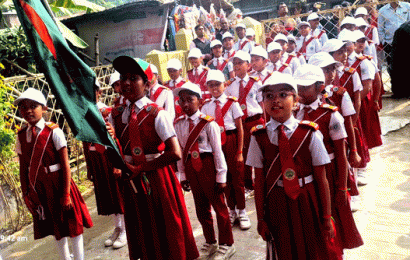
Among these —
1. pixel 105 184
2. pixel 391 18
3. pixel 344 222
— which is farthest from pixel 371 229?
pixel 391 18

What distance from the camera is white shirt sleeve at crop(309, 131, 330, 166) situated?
2574 mm

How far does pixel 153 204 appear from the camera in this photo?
325 cm

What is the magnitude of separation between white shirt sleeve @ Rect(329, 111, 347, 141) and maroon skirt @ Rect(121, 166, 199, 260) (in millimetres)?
1394

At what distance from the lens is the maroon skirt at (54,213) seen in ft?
12.2

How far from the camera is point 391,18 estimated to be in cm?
1031

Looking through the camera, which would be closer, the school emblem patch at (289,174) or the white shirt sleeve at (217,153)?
the school emblem patch at (289,174)

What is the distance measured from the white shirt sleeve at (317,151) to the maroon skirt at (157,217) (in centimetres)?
128

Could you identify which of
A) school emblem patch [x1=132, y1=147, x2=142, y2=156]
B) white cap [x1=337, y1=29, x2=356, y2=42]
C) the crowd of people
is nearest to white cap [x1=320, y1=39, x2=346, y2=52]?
the crowd of people

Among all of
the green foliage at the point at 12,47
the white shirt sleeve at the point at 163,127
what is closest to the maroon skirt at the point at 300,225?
the white shirt sleeve at the point at 163,127

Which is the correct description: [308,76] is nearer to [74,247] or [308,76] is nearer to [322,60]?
[322,60]

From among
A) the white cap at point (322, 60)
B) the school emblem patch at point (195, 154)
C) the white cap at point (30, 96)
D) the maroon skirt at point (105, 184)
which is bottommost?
the maroon skirt at point (105, 184)

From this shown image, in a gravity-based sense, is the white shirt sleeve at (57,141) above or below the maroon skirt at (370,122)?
above

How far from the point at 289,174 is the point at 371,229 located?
223cm

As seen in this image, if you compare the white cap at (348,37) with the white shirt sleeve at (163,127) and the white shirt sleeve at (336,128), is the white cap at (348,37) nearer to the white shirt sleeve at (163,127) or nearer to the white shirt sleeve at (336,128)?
the white shirt sleeve at (336,128)
